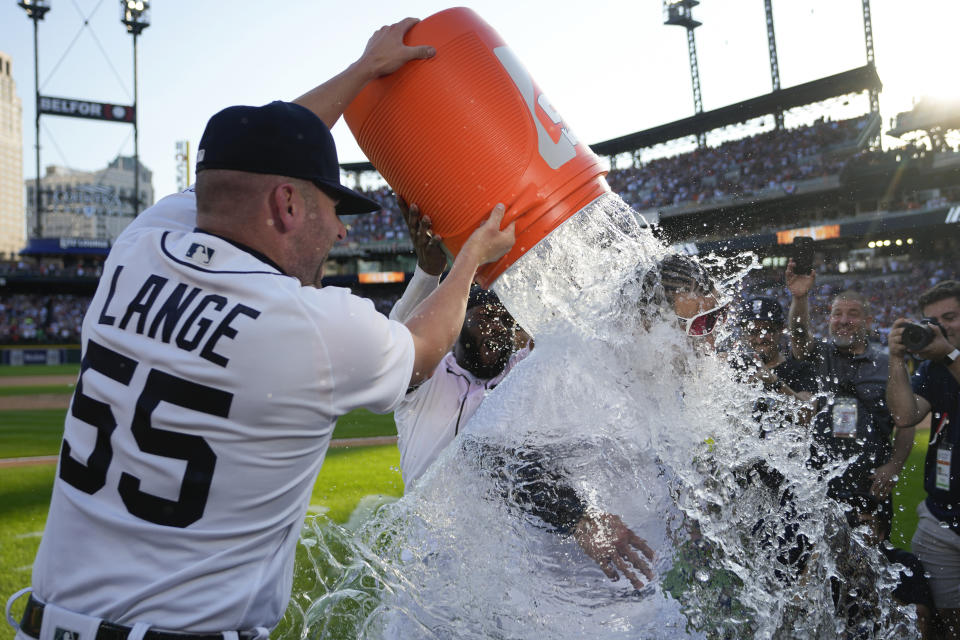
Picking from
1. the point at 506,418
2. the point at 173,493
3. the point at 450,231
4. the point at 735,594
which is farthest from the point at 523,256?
the point at 735,594

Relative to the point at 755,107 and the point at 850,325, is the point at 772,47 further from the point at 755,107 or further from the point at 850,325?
the point at 850,325

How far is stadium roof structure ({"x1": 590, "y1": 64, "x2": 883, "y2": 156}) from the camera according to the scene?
1169 inches

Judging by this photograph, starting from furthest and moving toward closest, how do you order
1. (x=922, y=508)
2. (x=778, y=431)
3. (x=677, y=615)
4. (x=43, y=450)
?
(x=43, y=450), (x=922, y=508), (x=778, y=431), (x=677, y=615)

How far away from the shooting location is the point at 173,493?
53.7 inches

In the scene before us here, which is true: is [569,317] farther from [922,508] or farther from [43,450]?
[43,450]

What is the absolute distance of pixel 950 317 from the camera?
3654mm

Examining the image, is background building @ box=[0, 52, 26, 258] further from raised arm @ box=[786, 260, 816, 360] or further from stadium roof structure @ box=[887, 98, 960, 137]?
raised arm @ box=[786, 260, 816, 360]

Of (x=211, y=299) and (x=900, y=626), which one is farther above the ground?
(x=211, y=299)

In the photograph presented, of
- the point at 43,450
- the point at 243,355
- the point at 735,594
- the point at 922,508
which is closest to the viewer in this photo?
the point at 243,355

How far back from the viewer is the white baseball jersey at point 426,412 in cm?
249

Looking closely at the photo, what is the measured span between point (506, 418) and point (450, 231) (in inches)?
23.5

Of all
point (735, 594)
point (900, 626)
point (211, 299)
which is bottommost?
point (900, 626)

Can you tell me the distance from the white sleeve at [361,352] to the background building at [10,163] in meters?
120

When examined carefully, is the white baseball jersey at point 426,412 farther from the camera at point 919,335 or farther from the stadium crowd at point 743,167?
the stadium crowd at point 743,167
